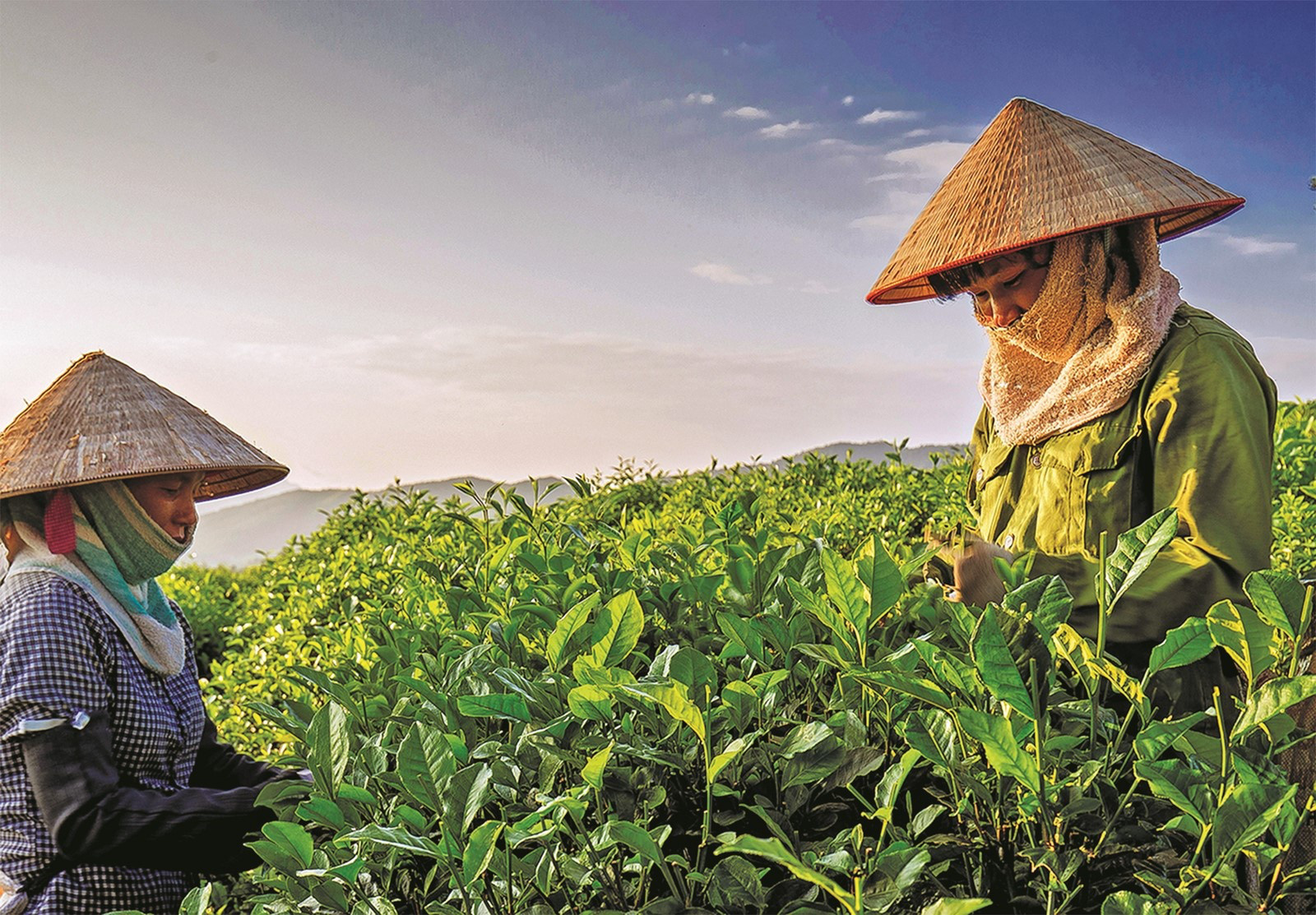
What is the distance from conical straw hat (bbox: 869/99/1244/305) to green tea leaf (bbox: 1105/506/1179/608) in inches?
48.6

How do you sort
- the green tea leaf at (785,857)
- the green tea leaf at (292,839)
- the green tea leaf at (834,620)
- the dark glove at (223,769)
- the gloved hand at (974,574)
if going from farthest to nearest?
the dark glove at (223,769) < the gloved hand at (974,574) < the green tea leaf at (834,620) < the green tea leaf at (292,839) < the green tea leaf at (785,857)

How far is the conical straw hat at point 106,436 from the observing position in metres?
2.60

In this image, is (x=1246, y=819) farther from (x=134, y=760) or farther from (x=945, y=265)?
(x=134, y=760)

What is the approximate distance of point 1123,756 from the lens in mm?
1118

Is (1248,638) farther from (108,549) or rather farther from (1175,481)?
(108,549)

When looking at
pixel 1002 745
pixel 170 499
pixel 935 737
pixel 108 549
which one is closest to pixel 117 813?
pixel 108 549

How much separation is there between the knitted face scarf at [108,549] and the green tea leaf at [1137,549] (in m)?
2.42

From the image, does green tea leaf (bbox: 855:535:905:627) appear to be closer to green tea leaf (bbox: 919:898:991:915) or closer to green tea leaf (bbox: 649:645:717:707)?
green tea leaf (bbox: 649:645:717:707)

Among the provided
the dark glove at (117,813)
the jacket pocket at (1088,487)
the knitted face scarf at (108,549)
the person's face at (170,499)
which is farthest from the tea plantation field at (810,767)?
the person's face at (170,499)

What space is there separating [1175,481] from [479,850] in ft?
5.57

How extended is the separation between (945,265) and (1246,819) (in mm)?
1633

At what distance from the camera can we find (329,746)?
1.20 metres

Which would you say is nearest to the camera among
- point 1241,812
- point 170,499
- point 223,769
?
point 1241,812

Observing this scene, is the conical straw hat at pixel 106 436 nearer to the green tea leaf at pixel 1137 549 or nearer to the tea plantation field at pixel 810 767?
the tea plantation field at pixel 810 767
